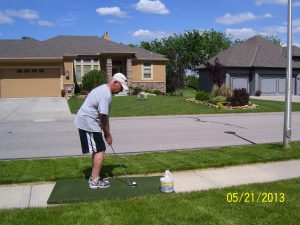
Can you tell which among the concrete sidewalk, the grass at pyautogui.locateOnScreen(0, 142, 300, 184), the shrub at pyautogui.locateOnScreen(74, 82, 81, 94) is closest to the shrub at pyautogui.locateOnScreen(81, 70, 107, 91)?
the shrub at pyautogui.locateOnScreen(74, 82, 81, 94)

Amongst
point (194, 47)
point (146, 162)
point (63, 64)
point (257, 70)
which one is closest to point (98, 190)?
point (146, 162)

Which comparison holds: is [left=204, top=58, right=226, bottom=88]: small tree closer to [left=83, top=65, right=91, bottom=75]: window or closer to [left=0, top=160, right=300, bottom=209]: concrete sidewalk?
[left=83, top=65, right=91, bottom=75]: window

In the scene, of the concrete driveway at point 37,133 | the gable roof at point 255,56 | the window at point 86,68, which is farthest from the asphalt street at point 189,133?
the gable roof at point 255,56

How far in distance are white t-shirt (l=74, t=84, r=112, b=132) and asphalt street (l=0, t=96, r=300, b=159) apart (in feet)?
12.5

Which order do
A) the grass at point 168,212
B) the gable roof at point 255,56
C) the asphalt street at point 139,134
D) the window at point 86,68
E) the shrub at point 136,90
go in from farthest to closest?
the gable roof at point 255,56
the window at point 86,68
the shrub at point 136,90
the asphalt street at point 139,134
the grass at point 168,212

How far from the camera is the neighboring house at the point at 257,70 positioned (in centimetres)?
3878

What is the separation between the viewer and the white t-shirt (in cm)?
656

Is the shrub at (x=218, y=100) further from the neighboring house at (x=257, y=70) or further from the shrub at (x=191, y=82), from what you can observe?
the shrub at (x=191, y=82)

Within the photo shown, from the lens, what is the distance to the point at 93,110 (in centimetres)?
668

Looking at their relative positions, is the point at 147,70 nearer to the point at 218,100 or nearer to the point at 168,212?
the point at 218,100

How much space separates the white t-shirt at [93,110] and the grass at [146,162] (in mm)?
1452

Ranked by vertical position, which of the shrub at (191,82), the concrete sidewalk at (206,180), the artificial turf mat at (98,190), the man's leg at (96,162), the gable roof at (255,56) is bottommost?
the concrete sidewalk at (206,180)

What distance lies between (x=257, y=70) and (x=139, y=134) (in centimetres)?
2710

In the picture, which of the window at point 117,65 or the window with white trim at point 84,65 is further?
the window at point 117,65
